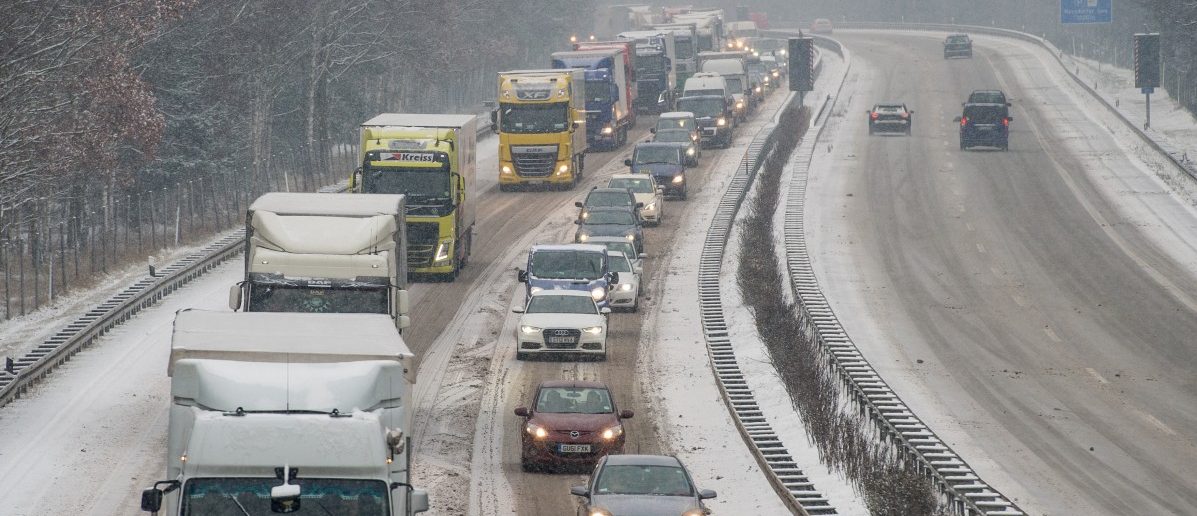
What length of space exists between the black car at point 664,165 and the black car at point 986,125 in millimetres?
17027

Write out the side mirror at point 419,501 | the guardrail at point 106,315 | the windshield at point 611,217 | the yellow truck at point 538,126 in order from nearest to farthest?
the side mirror at point 419,501
the guardrail at point 106,315
the windshield at point 611,217
the yellow truck at point 538,126

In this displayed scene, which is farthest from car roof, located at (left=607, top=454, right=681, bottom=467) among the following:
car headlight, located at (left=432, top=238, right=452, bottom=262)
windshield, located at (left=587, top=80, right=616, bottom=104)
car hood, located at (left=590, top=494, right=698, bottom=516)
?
windshield, located at (left=587, top=80, right=616, bottom=104)

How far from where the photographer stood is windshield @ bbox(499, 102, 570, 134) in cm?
5459

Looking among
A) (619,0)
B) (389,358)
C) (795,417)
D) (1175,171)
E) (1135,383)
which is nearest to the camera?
(389,358)

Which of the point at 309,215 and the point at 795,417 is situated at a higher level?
the point at 309,215

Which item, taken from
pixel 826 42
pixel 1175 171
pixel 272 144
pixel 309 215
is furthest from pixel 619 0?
pixel 309 215

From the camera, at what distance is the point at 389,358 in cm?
1800

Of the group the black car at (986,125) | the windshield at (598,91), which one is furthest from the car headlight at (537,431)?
the black car at (986,125)

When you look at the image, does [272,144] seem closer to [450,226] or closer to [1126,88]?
[450,226]

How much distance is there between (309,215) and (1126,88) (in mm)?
75006

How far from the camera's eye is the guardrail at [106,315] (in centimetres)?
2852

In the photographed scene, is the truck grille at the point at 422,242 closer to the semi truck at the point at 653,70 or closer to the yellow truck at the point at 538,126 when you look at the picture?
the yellow truck at the point at 538,126

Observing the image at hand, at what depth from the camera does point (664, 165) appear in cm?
5562

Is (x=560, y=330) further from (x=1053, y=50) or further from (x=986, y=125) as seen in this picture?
(x=1053, y=50)
